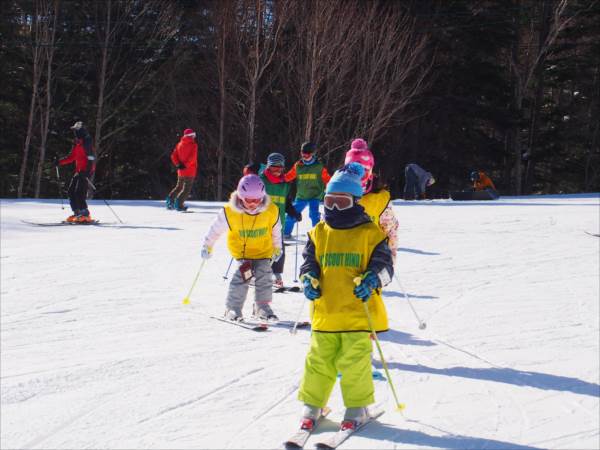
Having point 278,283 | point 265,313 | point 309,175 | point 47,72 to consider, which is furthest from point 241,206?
point 47,72

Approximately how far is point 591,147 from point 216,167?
51.5 ft

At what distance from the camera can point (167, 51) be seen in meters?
30.1

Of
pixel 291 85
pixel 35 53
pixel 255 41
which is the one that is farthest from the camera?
pixel 291 85

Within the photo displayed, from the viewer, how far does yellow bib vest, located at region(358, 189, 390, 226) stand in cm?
647

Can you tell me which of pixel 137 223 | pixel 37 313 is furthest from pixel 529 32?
pixel 37 313

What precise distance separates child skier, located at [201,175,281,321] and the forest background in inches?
751

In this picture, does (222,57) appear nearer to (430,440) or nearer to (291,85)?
(291,85)

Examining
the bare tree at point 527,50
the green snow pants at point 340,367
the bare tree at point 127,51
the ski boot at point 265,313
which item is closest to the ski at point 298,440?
the green snow pants at point 340,367

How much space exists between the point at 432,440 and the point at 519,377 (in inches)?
65.4

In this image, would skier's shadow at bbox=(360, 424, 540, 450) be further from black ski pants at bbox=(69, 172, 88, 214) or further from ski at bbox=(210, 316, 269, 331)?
Result: black ski pants at bbox=(69, 172, 88, 214)

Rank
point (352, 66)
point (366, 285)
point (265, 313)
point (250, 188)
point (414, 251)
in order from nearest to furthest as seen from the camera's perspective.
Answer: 1. point (366, 285)
2. point (250, 188)
3. point (265, 313)
4. point (414, 251)
5. point (352, 66)

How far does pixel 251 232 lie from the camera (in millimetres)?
7176

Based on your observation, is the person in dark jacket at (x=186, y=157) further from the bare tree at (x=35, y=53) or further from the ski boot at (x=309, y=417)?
the bare tree at (x=35, y=53)

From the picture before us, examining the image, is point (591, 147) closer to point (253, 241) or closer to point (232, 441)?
point (253, 241)
